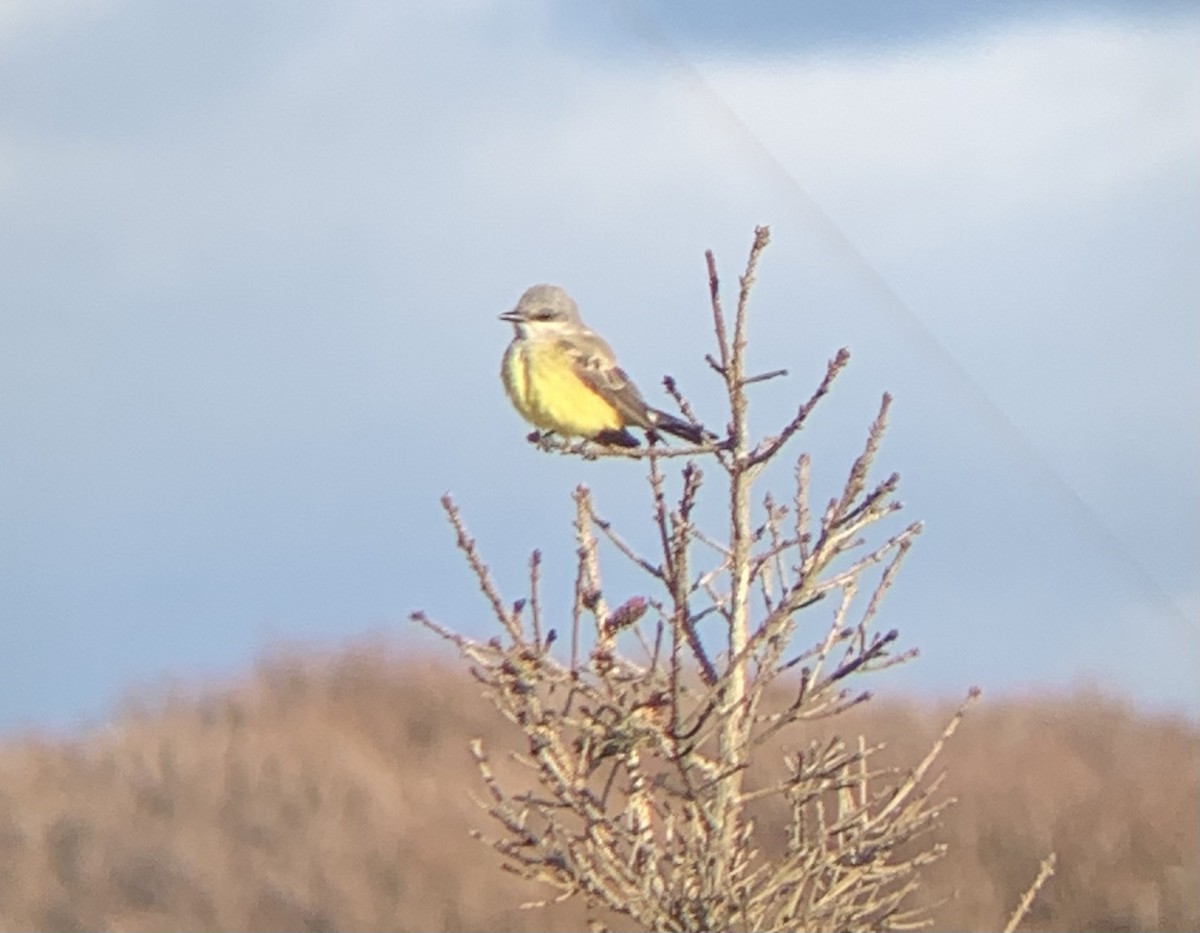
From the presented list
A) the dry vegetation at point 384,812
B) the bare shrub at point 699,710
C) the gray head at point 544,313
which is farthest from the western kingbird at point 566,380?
the dry vegetation at point 384,812

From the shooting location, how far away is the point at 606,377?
404cm

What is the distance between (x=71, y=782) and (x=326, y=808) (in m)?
1.04

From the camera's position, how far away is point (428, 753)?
7699 millimetres

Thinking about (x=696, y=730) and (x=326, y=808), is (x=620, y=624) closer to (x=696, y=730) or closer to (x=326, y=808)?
(x=696, y=730)

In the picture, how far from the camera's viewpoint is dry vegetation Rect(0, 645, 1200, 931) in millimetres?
6426

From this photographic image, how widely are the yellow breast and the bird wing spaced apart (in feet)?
0.07

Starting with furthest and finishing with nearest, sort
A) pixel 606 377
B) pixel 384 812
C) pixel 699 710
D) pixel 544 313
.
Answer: pixel 384 812
pixel 544 313
pixel 606 377
pixel 699 710

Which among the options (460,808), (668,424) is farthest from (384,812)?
(668,424)

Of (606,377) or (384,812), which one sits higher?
(606,377)

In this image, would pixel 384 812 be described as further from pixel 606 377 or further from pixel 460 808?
pixel 606 377

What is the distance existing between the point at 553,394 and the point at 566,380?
0.14 feet

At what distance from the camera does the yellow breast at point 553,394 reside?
160 inches

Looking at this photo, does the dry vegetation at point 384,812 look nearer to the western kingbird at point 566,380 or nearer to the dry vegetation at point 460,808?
the dry vegetation at point 460,808

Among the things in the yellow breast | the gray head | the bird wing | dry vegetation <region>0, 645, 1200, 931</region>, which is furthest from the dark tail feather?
dry vegetation <region>0, 645, 1200, 931</region>
